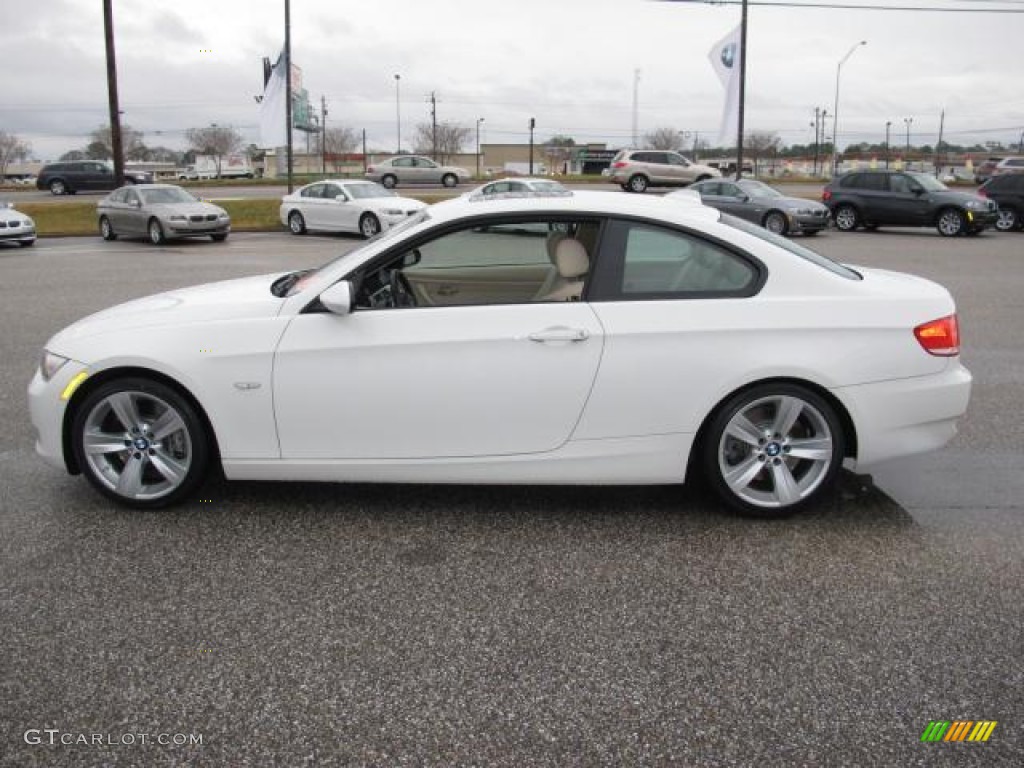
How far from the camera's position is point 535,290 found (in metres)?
4.47

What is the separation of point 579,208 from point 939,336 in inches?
71.4

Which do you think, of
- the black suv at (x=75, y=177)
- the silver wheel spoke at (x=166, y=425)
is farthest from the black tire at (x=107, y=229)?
the black suv at (x=75, y=177)

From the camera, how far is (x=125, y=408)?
4258 mm

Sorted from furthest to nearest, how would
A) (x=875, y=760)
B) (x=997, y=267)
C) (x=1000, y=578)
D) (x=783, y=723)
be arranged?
(x=997, y=267)
(x=1000, y=578)
(x=783, y=723)
(x=875, y=760)

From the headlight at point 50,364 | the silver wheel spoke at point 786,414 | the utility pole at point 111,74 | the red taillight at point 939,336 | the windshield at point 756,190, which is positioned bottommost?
the silver wheel spoke at point 786,414

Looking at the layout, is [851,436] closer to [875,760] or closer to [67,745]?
[875,760]

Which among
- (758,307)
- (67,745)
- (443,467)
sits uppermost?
(758,307)

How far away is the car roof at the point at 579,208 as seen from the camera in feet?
13.9

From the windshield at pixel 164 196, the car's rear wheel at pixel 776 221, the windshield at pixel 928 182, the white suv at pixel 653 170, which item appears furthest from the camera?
the white suv at pixel 653 170

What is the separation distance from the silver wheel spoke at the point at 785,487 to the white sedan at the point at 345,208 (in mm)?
18727

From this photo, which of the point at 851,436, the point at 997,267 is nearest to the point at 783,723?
the point at 851,436

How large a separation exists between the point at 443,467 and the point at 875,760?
2.21 meters

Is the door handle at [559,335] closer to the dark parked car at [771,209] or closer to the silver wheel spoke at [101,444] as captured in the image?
the silver wheel spoke at [101,444]

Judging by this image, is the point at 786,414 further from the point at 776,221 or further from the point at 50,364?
the point at 776,221
